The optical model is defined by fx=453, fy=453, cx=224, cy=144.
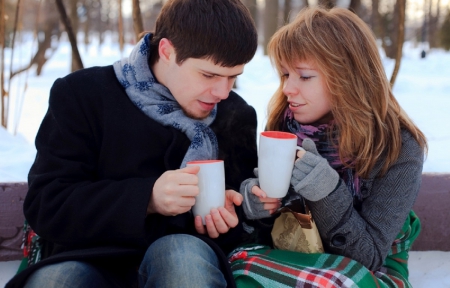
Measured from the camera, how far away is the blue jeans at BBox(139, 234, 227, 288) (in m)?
1.34

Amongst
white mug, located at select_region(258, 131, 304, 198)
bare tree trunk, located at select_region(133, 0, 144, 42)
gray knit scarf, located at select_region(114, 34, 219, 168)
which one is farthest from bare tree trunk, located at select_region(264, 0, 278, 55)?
white mug, located at select_region(258, 131, 304, 198)

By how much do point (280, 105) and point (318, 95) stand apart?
296mm

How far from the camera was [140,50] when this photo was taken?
5.83 ft

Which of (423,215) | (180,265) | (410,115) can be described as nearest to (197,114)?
(180,265)

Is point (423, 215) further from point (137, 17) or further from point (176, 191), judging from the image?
point (137, 17)

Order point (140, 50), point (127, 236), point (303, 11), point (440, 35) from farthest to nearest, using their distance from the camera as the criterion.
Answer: point (440, 35) < point (303, 11) < point (140, 50) < point (127, 236)

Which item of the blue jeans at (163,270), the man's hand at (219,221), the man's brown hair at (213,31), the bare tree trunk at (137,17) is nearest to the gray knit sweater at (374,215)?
the man's hand at (219,221)

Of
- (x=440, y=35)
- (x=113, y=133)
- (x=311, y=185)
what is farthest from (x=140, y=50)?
(x=440, y=35)

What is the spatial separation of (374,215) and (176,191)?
760mm

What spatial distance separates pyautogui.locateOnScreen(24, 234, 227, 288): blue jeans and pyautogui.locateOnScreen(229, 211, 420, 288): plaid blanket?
15 centimetres

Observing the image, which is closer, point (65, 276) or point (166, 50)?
point (65, 276)

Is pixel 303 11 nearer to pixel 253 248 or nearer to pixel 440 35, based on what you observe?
pixel 253 248

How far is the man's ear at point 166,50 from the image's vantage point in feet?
5.59

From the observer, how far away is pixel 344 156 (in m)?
1.75
